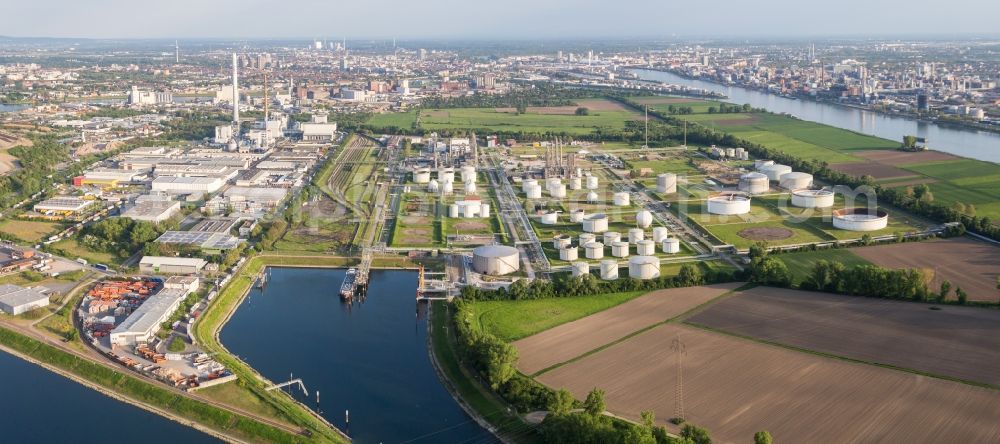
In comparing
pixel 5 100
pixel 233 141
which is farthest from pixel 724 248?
pixel 5 100

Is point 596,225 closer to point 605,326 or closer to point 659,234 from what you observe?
point 659,234

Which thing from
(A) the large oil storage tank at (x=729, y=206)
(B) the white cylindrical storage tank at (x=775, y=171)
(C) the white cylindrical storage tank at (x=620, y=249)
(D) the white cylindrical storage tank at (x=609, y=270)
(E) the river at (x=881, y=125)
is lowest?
(D) the white cylindrical storage tank at (x=609, y=270)

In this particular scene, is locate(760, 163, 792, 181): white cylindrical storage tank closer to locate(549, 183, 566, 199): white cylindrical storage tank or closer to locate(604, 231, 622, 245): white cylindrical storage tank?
locate(549, 183, 566, 199): white cylindrical storage tank

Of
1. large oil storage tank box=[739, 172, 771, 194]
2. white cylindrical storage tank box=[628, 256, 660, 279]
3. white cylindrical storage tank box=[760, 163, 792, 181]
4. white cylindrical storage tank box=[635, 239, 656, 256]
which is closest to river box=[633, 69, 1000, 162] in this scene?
white cylindrical storage tank box=[760, 163, 792, 181]

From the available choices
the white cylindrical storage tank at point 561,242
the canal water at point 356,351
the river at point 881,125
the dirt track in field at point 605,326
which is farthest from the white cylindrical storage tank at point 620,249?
the river at point 881,125

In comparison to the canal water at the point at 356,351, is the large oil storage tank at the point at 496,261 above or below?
above

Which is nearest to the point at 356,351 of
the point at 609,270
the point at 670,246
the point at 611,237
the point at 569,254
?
the point at 609,270

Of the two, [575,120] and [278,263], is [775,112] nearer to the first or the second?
[575,120]

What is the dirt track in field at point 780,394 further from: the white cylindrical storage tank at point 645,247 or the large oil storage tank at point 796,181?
the large oil storage tank at point 796,181
